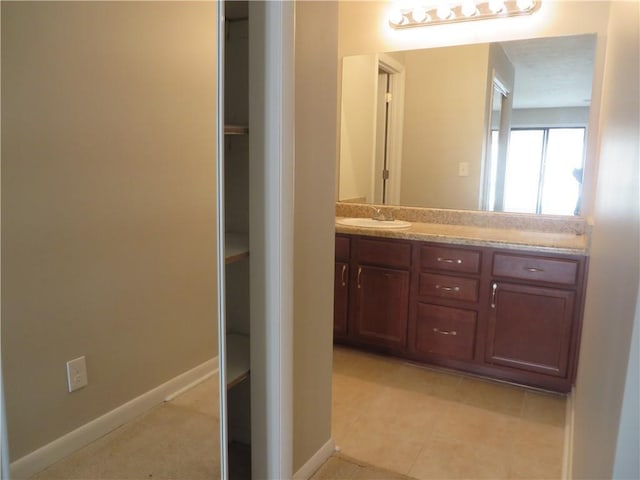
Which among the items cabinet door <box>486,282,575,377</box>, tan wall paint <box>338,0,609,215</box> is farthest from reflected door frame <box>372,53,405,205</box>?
cabinet door <box>486,282,575,377</box>

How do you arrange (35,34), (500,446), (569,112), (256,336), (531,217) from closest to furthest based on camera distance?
(35,34) < (256,336) < (500,446) < (569,112) < (531,217)

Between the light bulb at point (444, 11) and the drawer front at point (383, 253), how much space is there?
143 centimetres

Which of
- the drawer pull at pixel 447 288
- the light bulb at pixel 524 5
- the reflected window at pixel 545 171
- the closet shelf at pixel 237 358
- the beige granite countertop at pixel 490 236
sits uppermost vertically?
A: the light bulb at pixel 524 5

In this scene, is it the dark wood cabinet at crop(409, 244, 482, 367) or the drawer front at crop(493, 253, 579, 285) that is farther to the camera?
the dark wood cabinet at crop(409, 244, 482, 367)

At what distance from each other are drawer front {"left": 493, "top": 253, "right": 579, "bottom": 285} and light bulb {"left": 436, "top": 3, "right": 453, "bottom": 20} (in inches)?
59.5

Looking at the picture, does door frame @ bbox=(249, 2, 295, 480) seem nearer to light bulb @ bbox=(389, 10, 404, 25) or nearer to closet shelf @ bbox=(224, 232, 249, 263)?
closet shelf @ bbox=(224, 232, 249, 263)

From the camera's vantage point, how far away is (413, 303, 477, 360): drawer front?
2713 mm

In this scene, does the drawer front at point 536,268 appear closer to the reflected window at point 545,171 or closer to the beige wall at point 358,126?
the reflected window at point 545,171

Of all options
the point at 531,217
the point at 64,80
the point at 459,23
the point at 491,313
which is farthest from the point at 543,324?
the point at 64,80

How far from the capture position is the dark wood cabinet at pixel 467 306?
2.47 m

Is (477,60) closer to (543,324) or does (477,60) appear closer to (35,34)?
(543,324)

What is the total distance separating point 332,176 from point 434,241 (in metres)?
1.10

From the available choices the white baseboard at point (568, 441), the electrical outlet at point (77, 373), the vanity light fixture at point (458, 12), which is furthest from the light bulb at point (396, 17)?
the electrical outlet at point (77, 373)

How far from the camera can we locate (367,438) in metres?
2.18
